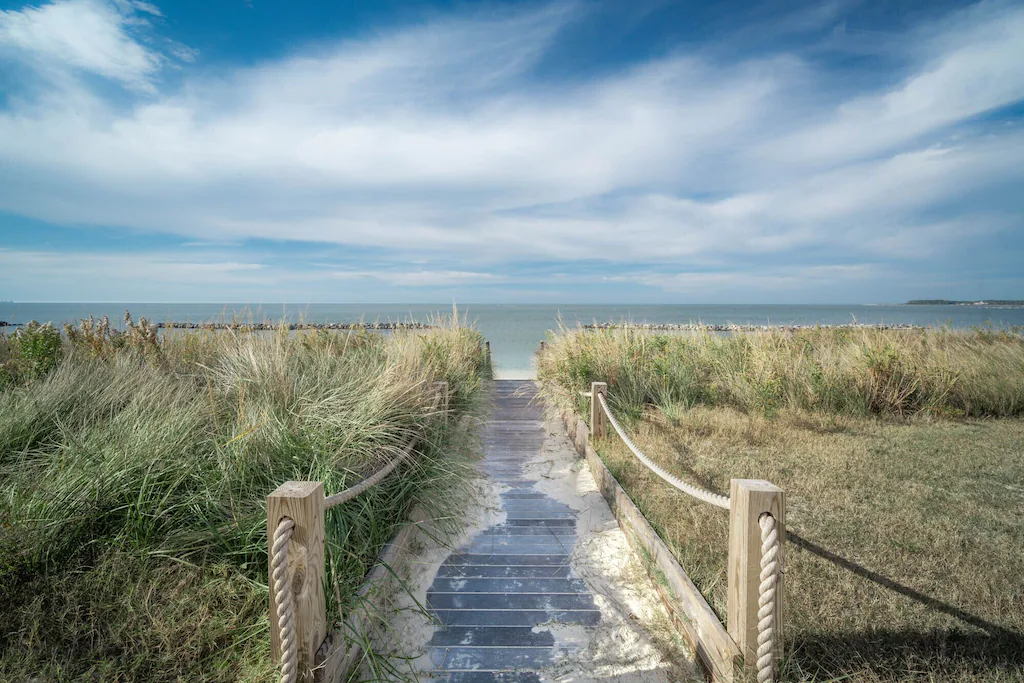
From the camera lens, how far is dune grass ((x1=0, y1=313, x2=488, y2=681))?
80.4 inches

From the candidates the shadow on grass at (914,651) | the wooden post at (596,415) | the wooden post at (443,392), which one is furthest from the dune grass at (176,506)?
the shadow on grass at (914,651)

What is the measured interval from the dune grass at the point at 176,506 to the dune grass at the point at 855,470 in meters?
1.76

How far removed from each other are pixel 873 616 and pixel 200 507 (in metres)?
3.25

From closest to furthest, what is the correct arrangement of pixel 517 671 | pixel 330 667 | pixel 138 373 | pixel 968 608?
1. pixel 330 667
2. pixel 517 671
3. pixel 968 608
4. pixel 138 373

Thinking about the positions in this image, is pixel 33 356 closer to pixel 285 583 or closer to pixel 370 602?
pixel 370 602

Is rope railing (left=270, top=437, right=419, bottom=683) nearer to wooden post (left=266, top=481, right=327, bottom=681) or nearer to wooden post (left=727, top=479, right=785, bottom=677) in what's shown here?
wooden post (left=266, top=481, right=327, bottom=681)

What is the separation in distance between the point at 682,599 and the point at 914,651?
2.86 ft

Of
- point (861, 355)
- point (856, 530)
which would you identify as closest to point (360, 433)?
point (856, 530)

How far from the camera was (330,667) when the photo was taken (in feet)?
6.18

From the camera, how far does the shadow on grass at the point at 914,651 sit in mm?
1937

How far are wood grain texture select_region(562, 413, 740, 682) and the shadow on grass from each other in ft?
0.78

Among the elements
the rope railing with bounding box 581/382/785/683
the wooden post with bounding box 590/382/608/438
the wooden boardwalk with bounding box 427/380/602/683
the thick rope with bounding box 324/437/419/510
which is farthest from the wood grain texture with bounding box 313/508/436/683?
the wooden post with bounding box 590/382/608/438

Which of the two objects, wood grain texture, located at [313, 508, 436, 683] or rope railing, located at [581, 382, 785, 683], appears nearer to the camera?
rope railing, located at [581, 382, 785, 683]

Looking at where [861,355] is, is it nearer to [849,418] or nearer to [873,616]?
[849,418]
